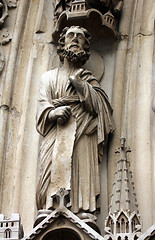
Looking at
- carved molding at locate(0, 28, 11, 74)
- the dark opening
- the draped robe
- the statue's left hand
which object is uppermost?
carved molding at locate(0, 28, 11, 74)

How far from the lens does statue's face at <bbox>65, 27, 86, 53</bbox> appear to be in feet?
28.6

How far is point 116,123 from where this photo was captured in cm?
870

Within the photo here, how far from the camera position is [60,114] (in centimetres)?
820

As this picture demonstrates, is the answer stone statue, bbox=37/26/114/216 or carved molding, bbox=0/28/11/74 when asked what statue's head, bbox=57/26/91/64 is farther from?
carved molding, bbox=0/28/11/74

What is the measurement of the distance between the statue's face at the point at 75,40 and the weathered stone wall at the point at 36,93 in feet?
1.64

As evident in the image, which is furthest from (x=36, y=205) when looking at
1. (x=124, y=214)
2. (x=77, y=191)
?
(x=124, y=214)

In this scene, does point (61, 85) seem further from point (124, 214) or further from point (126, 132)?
point (124, 214)

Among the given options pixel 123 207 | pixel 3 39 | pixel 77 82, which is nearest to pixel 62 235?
pixel 123 207

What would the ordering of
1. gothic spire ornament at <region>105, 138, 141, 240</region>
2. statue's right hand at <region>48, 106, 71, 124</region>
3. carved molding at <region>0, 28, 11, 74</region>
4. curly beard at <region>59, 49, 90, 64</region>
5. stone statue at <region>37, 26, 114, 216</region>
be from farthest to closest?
carved molding at <region>0, 28, 11, 74</region> < curly beard at <region>59, 49, 90, 64</region> < statue's right hand at <region>48, 106, 71, 124</region> < stone statue at <region>37, 26, 114, 216</region> < gothic spire ornament at <region>105, 138, 141, 240</region>

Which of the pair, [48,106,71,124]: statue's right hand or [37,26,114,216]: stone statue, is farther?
[48,106,71,124]: statue's right hand

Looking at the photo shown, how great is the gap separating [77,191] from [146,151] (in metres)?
0.86

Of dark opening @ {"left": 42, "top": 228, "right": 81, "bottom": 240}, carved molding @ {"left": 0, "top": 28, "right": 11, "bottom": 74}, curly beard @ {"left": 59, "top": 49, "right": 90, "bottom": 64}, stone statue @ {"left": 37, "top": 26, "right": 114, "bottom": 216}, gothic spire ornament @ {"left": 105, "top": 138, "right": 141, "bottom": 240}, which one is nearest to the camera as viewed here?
gothic spire ornament @ {"left": 105, "top": 138, "right": 141, "bottom": 240}

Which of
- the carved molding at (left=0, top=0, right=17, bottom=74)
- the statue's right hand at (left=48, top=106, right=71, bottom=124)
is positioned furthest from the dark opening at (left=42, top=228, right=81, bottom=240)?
the carved molding at (left=0, top=0, right=17, bottom=74)

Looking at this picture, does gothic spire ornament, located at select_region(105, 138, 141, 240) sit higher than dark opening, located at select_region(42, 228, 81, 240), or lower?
higher
